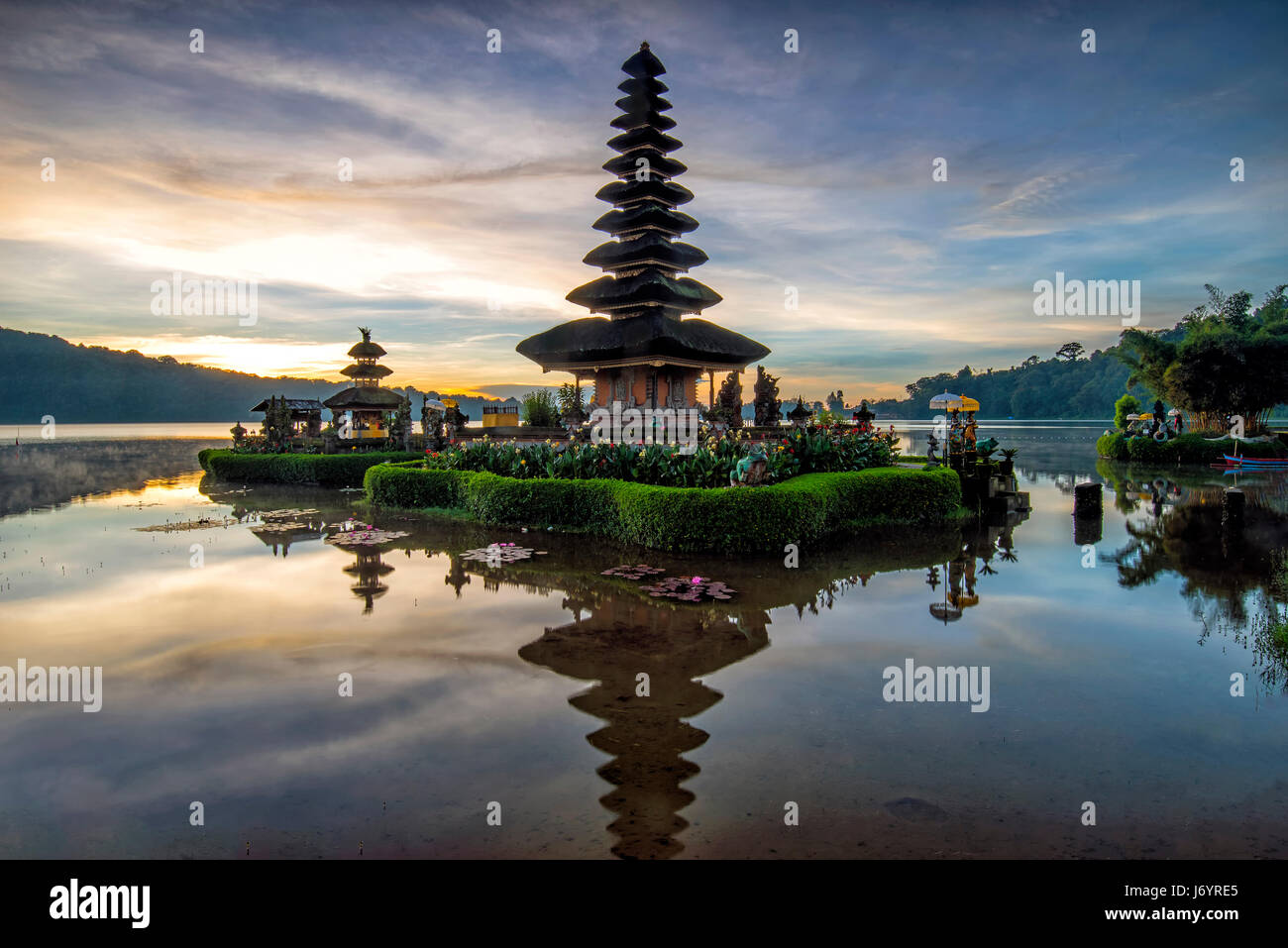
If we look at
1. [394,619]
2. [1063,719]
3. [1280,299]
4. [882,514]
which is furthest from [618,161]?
[1280,299]

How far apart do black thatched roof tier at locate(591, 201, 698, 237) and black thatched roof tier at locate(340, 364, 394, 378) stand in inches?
753

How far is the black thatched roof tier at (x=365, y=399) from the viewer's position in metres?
36.7

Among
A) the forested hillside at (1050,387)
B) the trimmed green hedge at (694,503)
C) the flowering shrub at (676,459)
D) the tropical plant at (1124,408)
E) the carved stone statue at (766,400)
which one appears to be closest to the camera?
the trimmed green hedge at (694,503)

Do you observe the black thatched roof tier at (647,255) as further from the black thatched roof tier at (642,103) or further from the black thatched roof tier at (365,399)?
the black thatched roof tier at (365,399)

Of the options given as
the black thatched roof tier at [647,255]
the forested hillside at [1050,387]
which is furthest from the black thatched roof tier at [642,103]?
the forested hillside at [1050,387]

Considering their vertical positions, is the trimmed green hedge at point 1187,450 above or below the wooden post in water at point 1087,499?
above

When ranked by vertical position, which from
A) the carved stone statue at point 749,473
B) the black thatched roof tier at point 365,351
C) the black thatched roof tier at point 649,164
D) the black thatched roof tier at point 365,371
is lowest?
the carved stone statue at point 749,473

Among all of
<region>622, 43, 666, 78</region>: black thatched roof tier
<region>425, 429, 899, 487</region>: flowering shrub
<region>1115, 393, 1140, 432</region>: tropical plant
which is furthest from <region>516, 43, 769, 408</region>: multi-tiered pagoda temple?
<region>1115, 393, 1140, 432</region>: tropical plant

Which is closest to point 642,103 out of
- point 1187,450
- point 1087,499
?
point 1087,499

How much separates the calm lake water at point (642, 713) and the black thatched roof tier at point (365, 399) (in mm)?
26582

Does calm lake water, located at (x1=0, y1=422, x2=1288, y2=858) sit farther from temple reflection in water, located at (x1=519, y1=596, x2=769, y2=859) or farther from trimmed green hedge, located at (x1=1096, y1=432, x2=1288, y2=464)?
trimmed green hedge, located at (x1=1096, y1=432, x2=1288, y2=464)

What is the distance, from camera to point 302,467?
26328mm
